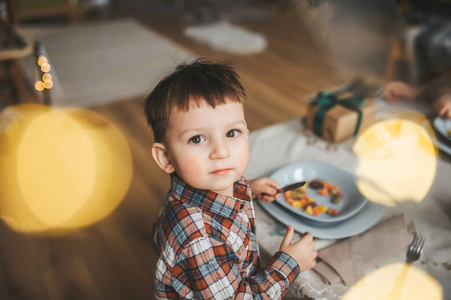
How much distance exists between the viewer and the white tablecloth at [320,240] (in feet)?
2.22

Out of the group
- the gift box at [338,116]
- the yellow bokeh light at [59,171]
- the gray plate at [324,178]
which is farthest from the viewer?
the yellow bokeh light at [59,171]

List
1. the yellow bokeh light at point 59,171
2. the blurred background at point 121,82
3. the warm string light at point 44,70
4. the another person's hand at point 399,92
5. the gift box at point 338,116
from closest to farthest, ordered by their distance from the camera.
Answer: the gift box at point 338,116, the another person's hand at point 399,92, the blurred background at point 121,82, the yellow bokeh light at point 59,171, the warm string light at point 44,70

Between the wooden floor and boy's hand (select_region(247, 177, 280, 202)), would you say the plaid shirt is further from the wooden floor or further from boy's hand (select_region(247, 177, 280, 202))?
the wooden floor

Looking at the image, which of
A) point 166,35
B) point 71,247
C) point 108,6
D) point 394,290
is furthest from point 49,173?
point 108,6

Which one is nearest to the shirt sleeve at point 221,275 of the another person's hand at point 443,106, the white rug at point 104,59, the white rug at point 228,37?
the another person's hand at point 443,106

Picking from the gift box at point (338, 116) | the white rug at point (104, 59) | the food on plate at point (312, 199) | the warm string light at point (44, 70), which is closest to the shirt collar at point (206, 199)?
the food on plate at point (312, 199)

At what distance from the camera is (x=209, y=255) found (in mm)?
600

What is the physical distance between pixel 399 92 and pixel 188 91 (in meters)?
0.93

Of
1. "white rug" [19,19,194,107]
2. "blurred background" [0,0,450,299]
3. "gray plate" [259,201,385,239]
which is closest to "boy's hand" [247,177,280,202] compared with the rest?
"gray plate" [259,201,385,239]

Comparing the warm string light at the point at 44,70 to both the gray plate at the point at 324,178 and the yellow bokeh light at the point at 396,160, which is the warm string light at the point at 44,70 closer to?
the gray plate at the point at 324,178

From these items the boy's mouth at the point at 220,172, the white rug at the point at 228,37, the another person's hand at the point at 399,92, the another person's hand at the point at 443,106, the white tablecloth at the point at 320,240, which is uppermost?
the boy's mouth at the point at 220,172

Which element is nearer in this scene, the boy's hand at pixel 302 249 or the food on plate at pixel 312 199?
the boy's hand at pixel 302 249

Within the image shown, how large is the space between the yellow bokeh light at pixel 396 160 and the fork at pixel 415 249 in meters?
0.12

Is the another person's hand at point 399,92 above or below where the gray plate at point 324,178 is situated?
above
